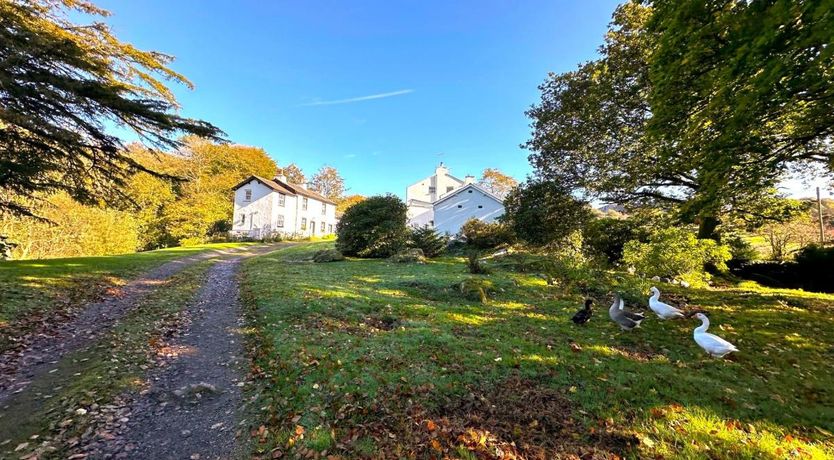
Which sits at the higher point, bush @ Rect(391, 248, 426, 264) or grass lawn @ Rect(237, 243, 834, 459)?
bush @ Rect(391, 248, 426, 264)

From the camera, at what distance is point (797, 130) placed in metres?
8.30

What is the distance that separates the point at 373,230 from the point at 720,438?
64.6 ft

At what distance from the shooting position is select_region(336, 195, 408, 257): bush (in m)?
22.5

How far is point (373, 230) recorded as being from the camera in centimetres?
2234

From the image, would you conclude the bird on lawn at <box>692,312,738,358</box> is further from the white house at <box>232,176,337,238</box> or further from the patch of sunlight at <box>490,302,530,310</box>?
the white house at <box>232,176,337,238</box>

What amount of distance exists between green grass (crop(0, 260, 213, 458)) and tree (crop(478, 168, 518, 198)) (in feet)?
173

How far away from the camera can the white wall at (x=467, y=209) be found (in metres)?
33.5

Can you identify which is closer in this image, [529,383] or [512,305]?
[529,383]

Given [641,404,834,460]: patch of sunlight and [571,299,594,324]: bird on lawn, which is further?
[571,299,594,324]: bird on lawn

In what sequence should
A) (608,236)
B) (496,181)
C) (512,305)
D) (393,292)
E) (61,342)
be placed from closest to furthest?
(61,342) < (512,305) < (393,292) < (608,236) < (496,181)

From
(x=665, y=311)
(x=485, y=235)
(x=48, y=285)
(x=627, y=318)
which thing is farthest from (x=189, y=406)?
(x=485, y=235)

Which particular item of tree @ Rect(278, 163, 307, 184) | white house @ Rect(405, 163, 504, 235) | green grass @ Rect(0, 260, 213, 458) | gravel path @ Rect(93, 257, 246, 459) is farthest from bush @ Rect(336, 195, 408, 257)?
tree @ Rect(278, 163, 307, 184)

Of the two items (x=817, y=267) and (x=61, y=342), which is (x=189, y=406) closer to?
→ (x=61, y=342)

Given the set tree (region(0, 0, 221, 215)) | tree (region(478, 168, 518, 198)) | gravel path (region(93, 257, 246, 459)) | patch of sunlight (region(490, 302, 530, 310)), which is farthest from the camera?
tree (region(478, 168, 518, 198))
